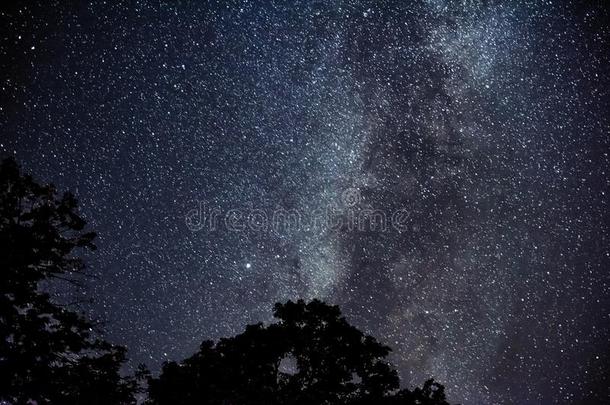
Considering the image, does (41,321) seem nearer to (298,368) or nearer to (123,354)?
(123,354)

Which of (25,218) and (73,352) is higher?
(25,218)

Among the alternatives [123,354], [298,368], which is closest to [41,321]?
[123,354]

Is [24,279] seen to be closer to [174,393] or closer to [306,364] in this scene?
[174,393]

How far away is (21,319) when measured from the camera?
275 inches

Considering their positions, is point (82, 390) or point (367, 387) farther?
point (367, 387)

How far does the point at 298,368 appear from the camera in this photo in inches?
358

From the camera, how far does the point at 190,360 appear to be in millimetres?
9773

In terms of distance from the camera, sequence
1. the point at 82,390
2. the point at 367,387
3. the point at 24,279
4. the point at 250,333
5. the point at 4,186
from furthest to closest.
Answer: the point at 250,333 < the point at 367,387 < the point at 4,186 < the point at 24,279 < the point at 82,390

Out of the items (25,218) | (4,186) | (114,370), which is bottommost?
(114,370)

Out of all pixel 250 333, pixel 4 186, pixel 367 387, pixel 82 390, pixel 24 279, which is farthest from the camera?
pixel 250 333

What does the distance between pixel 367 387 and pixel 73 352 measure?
6.05 metres

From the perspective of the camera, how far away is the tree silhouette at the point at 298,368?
28.5 feet

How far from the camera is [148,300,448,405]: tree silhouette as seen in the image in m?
8.69

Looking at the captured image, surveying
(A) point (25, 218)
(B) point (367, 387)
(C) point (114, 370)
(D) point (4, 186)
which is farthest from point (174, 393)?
(D) point (4, 186)
